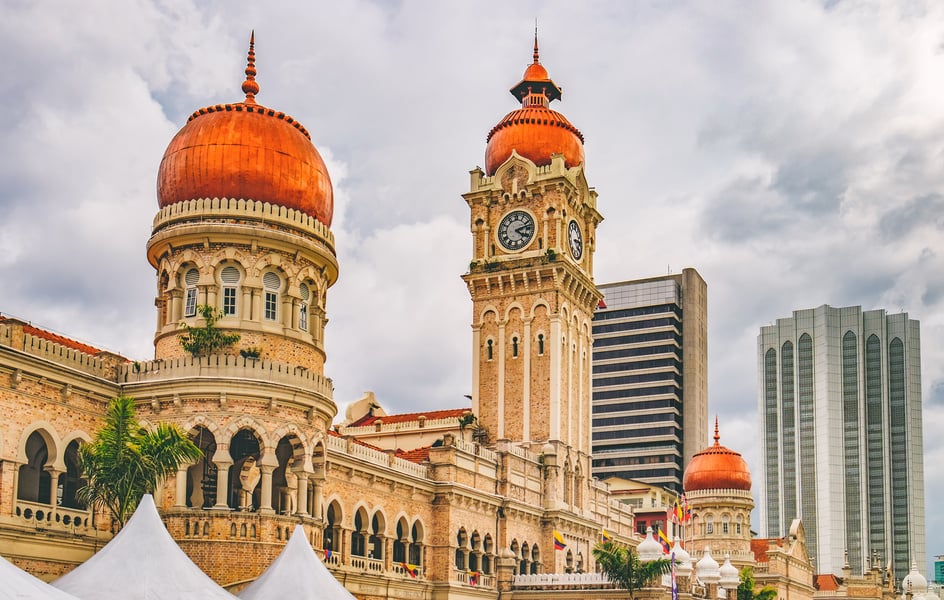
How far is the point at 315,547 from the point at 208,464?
4186 mm

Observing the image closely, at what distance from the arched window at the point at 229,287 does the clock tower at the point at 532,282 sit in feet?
95.1

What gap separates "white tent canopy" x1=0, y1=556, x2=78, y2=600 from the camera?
23.8 meters

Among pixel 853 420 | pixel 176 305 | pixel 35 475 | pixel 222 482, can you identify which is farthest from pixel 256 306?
pixel 853 420

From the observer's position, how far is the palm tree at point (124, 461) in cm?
3366

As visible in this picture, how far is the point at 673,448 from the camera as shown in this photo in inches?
5527

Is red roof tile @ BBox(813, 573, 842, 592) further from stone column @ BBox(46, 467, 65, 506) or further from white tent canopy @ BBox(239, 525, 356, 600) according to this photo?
stone column @ BBox(46, 467, 65, 506)

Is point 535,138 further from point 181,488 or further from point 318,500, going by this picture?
point 181,488

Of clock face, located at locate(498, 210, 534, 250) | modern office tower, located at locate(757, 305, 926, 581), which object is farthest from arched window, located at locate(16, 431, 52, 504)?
modern office tower, located at locate(757, 305, 926, 581)

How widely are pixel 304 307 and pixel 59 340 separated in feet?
25.5

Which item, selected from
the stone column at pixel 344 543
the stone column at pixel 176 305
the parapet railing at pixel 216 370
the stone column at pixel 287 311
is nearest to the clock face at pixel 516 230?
the stone column at pixel 344 543

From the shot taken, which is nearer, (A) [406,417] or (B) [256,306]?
(B) [256,306]

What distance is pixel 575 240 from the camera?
2776 inches

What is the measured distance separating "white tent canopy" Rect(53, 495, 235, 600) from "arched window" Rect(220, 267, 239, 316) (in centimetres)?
967

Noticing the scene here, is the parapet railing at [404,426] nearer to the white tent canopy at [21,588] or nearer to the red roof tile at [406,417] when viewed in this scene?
the red roof tile at [406,417]
